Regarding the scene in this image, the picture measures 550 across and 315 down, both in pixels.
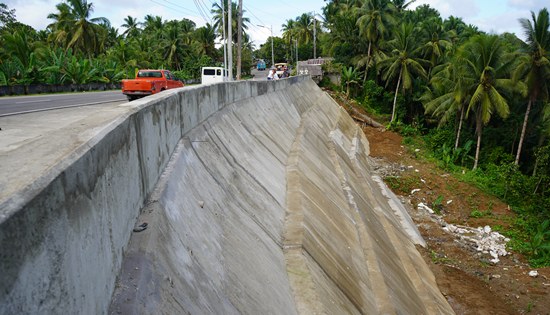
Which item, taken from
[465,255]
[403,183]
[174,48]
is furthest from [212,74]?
[174,48]

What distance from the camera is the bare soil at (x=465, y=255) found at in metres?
11.8

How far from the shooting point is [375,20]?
119ft

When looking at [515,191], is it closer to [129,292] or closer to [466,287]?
[466,287]

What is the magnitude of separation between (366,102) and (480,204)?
825 inches

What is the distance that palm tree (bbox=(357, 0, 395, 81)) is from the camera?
36.2 metres

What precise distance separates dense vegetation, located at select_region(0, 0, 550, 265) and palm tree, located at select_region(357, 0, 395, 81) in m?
0.09

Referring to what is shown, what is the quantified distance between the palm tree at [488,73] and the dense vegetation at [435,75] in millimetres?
59

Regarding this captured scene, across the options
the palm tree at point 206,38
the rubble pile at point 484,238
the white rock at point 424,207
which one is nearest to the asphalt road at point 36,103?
the white rock at point 424,207

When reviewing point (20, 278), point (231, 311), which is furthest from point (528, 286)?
point (20, 278)

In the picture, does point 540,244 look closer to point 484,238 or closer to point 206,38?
point 484,238

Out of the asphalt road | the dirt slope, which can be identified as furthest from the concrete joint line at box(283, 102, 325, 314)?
the asphalt road

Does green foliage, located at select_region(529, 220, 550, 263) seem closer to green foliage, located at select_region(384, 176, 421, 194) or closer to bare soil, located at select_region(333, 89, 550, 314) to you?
bare soil, located at select_region(333, 89, 550, 314)

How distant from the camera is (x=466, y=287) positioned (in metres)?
12.3

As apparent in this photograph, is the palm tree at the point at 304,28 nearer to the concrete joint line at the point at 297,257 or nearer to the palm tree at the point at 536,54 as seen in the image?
the palm tree at the point at 536,54
